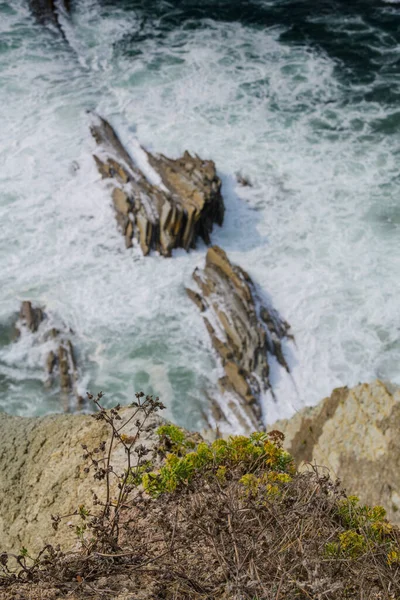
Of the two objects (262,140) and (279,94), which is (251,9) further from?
(262,140)

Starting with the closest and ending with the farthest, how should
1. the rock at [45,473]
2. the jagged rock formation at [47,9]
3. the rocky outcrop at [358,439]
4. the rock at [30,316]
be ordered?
the rock at [45,473]
the rocky outcrop at [358,439]
the rock at [30,316]
the jagged rock formation at [47,9]

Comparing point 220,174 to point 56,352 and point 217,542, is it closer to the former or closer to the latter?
point 56,352

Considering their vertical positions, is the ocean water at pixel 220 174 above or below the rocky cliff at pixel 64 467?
below

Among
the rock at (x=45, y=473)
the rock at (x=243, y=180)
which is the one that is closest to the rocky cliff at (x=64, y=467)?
the rock at (x=45, y=473)

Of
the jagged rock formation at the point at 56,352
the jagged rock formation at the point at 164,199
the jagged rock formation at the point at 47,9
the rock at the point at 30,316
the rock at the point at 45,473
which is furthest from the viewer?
the jagged rock formation at the point at 47,9

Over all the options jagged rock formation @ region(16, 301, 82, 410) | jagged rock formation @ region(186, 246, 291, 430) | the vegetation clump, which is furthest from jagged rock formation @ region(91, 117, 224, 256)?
the vegetation clump

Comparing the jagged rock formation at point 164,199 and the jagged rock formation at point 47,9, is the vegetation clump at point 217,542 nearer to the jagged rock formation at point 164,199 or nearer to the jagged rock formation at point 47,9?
the jagged rock formation at point 164,199

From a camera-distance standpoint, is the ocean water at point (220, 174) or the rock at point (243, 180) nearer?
the ocean water at point (220, 174)
